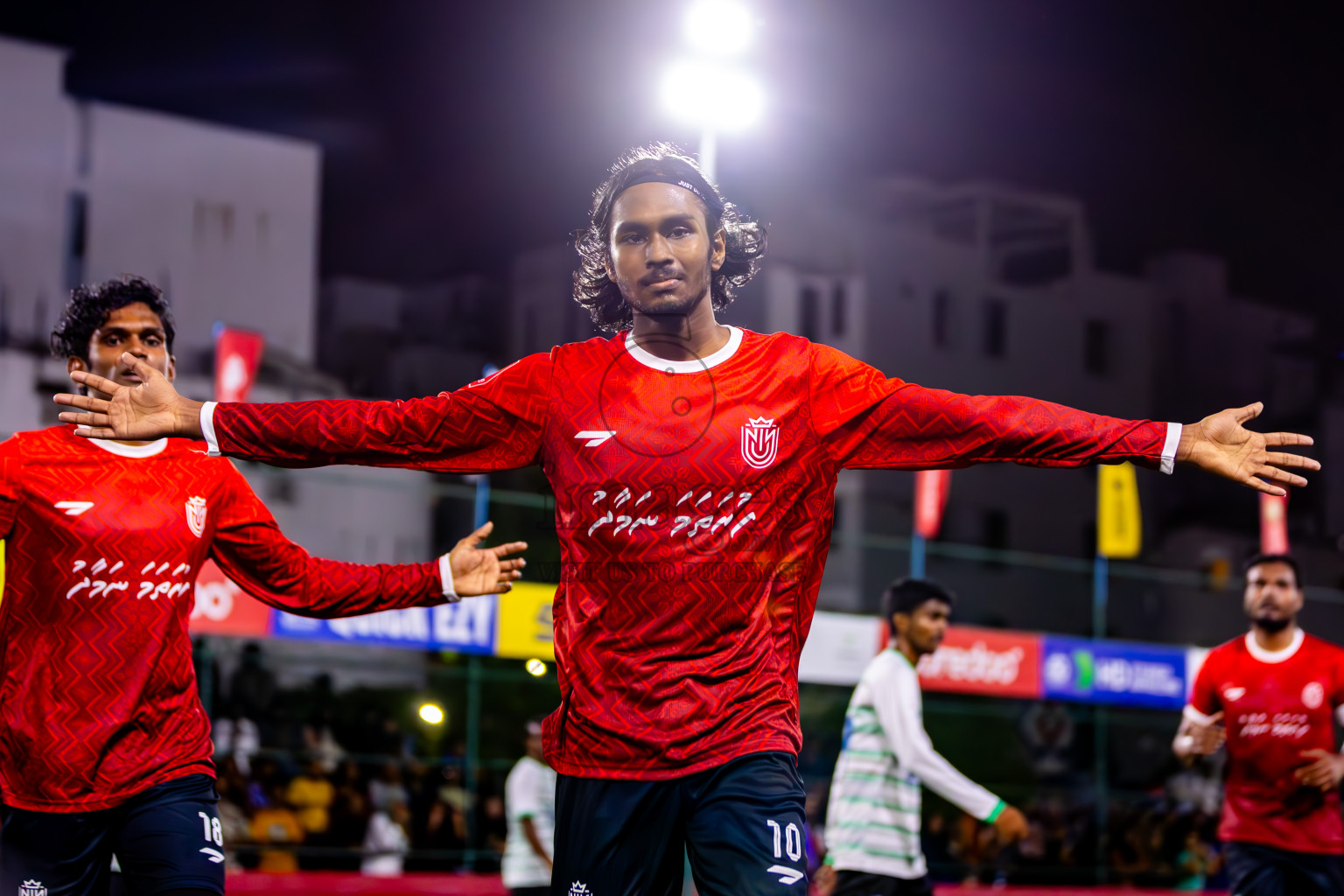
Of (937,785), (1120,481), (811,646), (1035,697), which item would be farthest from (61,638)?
(1120,481)

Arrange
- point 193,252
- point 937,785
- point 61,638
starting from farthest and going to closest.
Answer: point 193,252
point 937,785
point 61,638

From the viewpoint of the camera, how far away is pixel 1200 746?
651cm

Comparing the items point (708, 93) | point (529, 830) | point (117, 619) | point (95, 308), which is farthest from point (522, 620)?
point (117, 619)

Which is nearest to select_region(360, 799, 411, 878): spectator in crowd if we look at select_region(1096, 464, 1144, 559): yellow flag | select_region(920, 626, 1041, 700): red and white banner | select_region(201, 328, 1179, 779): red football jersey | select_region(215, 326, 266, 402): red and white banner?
select_region(215, 326, 266, 402): red and white banner

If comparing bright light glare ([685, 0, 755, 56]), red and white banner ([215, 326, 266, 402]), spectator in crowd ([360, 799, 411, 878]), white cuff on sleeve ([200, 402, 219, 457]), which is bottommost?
spectator in crowd ([360, 799, 411, 878])

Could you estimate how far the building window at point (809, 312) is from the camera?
34.4 metres

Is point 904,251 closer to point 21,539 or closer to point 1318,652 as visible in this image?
point 1318,652

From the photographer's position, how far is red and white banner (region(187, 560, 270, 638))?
12.5m

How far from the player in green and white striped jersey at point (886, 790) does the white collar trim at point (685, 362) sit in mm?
2942

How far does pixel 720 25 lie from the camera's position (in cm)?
1080

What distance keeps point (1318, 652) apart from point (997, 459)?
4.08 metres

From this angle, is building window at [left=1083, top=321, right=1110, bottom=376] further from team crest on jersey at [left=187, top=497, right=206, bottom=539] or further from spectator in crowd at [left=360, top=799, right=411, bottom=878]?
team crest on jersey at [left=187, top=497, right=206, bottom=539]

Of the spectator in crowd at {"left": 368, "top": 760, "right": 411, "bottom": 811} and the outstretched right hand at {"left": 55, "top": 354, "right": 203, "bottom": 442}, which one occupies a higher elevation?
the outstretched right hand at {"left": 55, "top": 354, "right": 203, "bottom": 442}

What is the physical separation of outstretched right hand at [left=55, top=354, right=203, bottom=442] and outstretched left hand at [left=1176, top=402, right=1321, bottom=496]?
7.78ft
